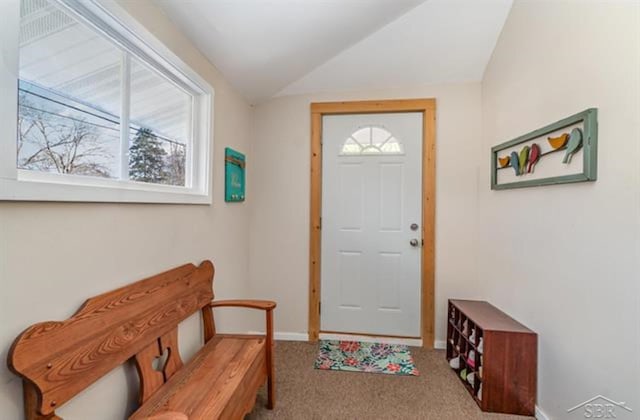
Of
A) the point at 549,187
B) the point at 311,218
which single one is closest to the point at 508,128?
the point at 549,187

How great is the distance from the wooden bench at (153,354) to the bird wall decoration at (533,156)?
1810 millimetres

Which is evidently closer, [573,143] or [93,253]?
[93,253]

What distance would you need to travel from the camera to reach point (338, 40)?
2.35 meters

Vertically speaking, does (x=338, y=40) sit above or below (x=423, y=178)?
above

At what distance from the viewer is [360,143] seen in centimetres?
285

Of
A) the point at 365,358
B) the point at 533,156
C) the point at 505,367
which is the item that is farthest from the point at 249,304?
the point at 533,156

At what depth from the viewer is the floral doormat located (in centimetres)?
236

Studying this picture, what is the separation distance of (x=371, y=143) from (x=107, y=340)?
2380 mm

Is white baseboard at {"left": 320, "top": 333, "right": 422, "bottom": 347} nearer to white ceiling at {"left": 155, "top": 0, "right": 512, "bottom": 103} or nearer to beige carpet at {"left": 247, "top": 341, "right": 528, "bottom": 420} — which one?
beige carpet at {"left": 247, "top": 341, "right": 528, "bottom": 420}

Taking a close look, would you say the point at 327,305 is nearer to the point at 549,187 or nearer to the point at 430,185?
the point at 430,185

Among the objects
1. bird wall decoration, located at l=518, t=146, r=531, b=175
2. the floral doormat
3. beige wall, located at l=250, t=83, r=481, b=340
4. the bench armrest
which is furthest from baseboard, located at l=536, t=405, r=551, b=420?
beige wall, located at l=250, t=83, r=481, b=340

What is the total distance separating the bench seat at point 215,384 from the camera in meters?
1.23

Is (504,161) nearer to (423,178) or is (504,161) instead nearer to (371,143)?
(423,178)

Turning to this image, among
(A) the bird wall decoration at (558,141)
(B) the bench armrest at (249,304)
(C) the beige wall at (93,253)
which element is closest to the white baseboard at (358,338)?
(B) the bench armrest at (249,304)
